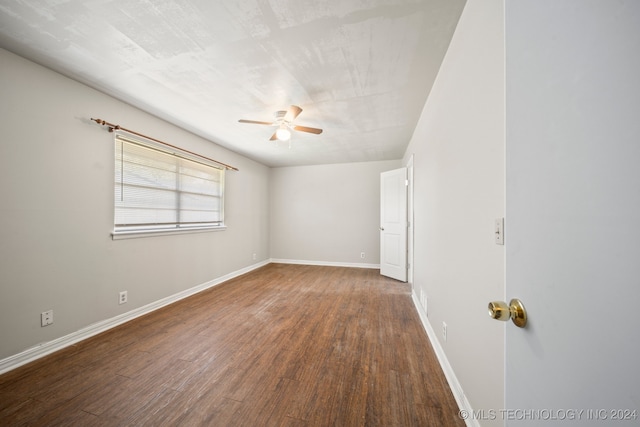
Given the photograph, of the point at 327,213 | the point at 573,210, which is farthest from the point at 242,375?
the point at 327,213

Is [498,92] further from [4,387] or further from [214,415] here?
[4,387]

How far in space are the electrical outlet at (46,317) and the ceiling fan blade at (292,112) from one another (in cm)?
284

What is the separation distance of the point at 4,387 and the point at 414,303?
3728mm

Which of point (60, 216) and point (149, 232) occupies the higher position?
point (60, 216)

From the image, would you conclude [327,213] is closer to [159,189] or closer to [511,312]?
[159,189]

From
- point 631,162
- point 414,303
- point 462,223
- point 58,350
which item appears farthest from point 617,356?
point 58,350

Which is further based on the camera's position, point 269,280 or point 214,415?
point 269,280

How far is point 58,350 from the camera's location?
6.21 ft

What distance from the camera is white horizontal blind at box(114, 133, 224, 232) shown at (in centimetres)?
245

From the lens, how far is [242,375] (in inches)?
64.0

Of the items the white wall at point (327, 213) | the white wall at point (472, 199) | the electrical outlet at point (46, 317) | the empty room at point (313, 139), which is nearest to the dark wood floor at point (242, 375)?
the empty room at point (313, 139)

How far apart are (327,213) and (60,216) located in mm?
4155

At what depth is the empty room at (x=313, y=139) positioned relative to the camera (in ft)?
1.21

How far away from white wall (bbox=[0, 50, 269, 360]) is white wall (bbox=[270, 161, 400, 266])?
2.92 metres
